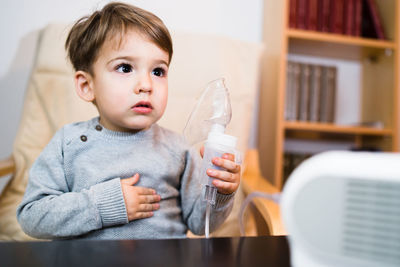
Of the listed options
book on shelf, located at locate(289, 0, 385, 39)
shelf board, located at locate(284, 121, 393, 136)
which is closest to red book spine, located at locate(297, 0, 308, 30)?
book on shelf, located at locate(289, 0, 385, 39)

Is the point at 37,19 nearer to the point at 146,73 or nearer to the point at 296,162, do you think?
the point at 146,73

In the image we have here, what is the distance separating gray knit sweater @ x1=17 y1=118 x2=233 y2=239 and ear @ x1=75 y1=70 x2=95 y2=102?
0.06 meters

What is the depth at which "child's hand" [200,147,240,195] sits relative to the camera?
→ 0.45 m

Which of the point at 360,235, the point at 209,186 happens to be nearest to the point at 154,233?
the point at 209,186

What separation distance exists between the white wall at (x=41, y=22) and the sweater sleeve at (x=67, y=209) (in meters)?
0.28

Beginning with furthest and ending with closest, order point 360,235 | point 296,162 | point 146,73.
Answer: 1. point 296,162
2. point 146,73
3. point 360,235

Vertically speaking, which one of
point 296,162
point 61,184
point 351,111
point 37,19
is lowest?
point 296,162

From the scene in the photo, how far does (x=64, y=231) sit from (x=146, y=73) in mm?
268

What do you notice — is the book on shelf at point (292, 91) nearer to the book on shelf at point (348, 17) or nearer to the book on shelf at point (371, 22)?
the book on shelf at point (348, 17)

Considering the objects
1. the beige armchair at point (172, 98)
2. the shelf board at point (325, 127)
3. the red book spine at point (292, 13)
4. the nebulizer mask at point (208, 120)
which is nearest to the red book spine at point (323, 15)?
the red book spine at point (292, 13)

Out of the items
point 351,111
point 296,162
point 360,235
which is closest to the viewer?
point 360,235

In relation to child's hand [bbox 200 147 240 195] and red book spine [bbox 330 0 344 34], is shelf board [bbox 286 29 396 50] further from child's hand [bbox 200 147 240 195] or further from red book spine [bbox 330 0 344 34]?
child's hand [bbox 200 147 240 195]

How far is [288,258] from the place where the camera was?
0.36m

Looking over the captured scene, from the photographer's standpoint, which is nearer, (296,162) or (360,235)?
(360,235)
